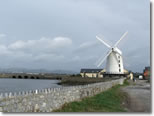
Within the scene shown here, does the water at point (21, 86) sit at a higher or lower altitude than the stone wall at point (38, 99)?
lower

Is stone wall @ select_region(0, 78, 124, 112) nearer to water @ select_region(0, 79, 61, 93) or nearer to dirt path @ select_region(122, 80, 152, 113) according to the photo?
dirt path @ select_region(122, 80, 152, 113)

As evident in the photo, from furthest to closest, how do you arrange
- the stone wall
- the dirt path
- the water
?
the water
the dirt path
the stone wall

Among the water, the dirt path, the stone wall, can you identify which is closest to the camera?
the stone wall

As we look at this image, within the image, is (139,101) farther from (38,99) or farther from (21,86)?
(21,86)

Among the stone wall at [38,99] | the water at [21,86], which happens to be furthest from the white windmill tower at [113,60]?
the stone wall at [38,99]

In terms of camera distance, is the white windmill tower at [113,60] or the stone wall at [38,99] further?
the white windmill tower at [113,60]

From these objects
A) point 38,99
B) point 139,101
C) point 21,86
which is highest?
point 38,99

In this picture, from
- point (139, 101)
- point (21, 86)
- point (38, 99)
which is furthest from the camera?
point (21, 86)

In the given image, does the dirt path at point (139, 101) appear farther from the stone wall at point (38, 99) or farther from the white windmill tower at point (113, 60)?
the white windmill tower at point (113, 60)

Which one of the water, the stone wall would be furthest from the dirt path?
the water

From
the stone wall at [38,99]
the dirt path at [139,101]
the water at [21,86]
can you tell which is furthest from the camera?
the water at [21,86]

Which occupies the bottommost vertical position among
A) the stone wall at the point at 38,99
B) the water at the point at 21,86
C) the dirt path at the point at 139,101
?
the water at the point at 21,86

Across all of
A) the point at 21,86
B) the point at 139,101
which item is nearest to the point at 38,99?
the point at 139,101

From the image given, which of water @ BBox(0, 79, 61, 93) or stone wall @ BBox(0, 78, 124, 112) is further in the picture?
water @ BBox(0, 79, 61, 93)
